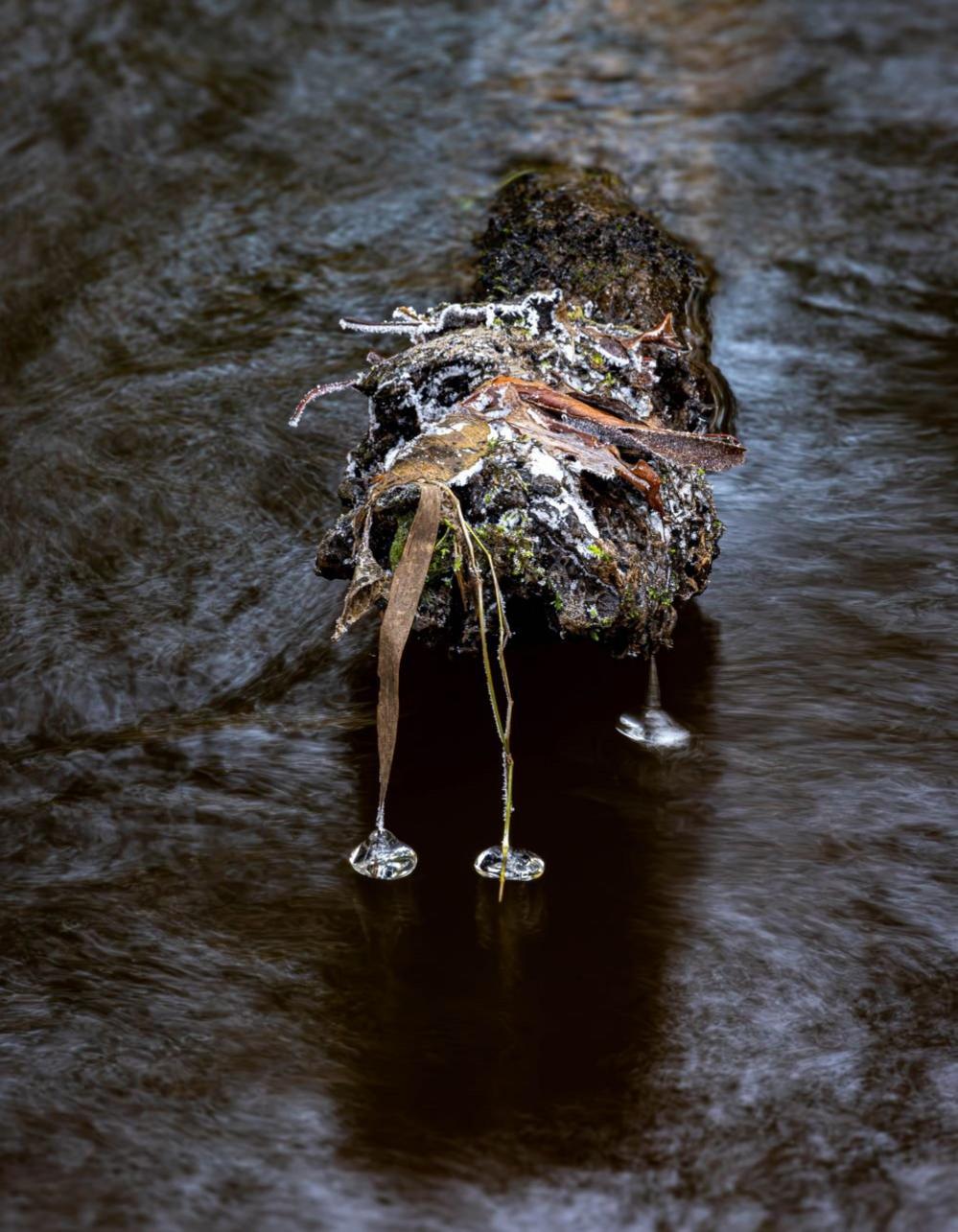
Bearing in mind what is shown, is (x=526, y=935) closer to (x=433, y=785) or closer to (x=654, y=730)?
(x=433, y=785)

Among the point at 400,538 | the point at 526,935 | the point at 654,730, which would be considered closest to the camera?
the point at 526,935

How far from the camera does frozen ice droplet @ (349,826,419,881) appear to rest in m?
2.93

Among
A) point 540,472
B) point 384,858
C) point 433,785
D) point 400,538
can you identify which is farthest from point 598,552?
point 384,858

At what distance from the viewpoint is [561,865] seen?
292 centimetres

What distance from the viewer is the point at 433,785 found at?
3160 millimetres

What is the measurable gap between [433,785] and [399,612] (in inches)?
19.1

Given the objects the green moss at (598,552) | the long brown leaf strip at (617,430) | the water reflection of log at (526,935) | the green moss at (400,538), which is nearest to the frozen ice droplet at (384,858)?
the water reflection of log at (526,935)

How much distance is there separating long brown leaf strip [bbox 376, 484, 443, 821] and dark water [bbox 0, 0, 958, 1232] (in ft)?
1.02

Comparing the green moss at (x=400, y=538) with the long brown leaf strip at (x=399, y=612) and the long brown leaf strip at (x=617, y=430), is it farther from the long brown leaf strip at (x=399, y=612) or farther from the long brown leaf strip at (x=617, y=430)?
the long brown leaf strip at (x=617, y=430)

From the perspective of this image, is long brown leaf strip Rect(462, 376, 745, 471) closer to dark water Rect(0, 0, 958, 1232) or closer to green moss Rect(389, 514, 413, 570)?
green moss Rect(389, 514, 413, 570)

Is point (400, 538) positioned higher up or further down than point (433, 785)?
higher up

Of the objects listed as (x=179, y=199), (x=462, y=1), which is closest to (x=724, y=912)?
(x=179, y=199)

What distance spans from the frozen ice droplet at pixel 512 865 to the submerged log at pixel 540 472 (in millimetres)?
501

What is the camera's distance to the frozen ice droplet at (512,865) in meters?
2.89
